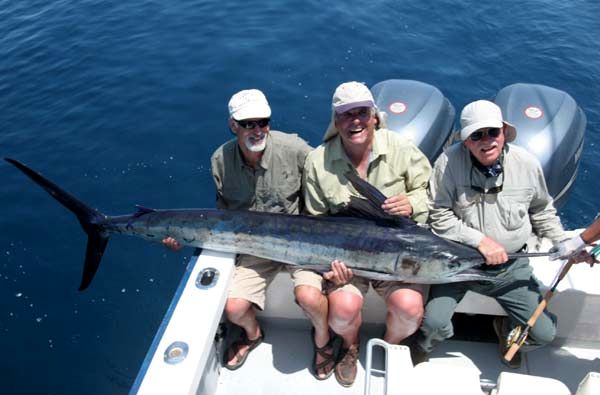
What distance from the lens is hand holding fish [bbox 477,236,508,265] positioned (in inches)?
93.9

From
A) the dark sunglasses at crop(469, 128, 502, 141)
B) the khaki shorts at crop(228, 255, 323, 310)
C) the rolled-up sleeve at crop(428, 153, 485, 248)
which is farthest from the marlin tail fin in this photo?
the dark sunglasses at crop(469, 128, 502, 141)

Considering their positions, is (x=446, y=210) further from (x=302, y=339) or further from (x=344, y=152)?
(x=302, y=339)

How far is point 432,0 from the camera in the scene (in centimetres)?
866

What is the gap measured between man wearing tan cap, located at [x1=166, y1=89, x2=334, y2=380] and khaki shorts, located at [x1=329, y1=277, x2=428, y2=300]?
0.14 metres

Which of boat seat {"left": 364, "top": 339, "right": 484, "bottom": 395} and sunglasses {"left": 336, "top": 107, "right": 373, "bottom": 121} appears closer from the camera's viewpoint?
boat seat {"left": 364, "top": 339, "right": 484, "bottom": 395}

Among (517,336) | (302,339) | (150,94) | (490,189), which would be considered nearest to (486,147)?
(490,189)

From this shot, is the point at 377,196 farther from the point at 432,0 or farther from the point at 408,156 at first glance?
the point at 432,0

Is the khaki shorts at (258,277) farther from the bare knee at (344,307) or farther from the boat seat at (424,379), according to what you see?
the boat seat at (424,379)

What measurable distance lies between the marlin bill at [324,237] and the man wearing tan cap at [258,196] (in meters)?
0.14

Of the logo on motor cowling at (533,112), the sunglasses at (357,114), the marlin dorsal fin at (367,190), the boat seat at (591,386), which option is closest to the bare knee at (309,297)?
the marlin dorsal fin at (367,190)

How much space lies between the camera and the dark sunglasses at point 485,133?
2324mm

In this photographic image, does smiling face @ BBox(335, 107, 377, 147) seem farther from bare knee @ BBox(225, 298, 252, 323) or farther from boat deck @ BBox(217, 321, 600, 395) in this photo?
boat deck @ BBox(217, 321, 600, 395)

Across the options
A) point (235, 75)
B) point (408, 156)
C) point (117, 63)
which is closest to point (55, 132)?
point (117, 63)

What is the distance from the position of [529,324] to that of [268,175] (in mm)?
1578
